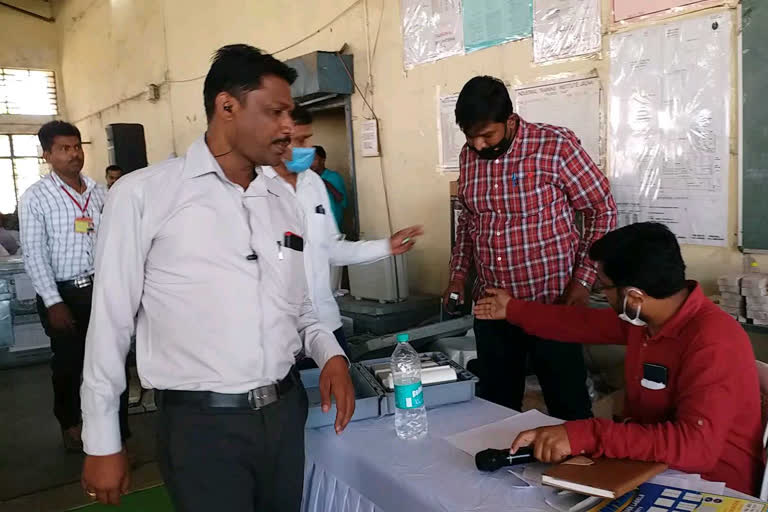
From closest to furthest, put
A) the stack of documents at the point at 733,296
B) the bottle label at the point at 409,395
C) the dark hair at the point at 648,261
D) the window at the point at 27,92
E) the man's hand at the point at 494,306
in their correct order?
the dark hair at the point at 648,261
the bottle label at the point at 409,395
the man's hand at the point at 494,306
the stack of documents at the point at 733,296
the window at the point at 27,92

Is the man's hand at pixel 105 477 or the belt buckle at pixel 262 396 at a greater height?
the belt buckle at pixel 262 396

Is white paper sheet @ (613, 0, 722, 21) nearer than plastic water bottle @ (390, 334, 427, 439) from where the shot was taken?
No

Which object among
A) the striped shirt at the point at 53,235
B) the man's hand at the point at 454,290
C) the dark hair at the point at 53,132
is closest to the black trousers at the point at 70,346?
the striped shirt at the point at 53,235

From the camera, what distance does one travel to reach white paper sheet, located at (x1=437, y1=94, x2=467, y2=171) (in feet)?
13.7

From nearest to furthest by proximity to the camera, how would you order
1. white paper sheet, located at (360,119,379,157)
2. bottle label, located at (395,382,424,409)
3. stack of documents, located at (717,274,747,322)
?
bottle label, located at (395,382,424,409), stack of documents, located at (717,274,747,322), white paper sheet, located at (360,119,379,157)

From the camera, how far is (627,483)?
1.19 meters

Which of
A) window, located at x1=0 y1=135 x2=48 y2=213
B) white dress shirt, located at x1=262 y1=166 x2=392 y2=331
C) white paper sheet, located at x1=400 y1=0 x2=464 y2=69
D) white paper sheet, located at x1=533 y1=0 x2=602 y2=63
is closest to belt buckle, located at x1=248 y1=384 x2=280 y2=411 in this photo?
white dress shirt, located at x1=262 y1=166 x2=392 y2=331

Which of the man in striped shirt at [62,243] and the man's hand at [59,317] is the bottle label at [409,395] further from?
the man's hand at [59,317]

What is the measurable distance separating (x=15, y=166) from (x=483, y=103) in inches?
493

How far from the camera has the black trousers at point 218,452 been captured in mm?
1285

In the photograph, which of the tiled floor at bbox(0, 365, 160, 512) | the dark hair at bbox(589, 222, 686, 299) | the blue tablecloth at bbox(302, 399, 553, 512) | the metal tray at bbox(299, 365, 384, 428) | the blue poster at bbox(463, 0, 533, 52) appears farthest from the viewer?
the blue poster at bbox(463, 0, 533, 52)

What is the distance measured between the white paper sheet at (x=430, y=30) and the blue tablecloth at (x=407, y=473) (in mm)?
2907

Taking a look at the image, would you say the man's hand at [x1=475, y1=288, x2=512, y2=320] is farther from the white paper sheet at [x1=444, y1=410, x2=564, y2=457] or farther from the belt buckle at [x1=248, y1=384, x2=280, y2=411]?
the belt buckle at [x1=248, y1=384, x2=280, y2=411]

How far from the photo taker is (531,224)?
221cm
